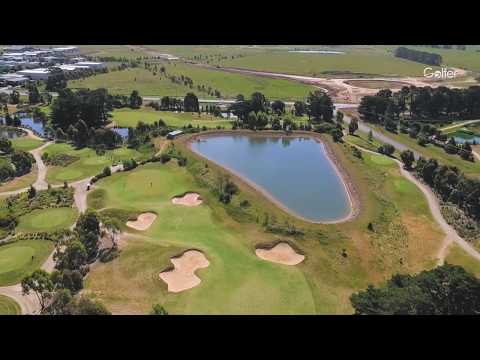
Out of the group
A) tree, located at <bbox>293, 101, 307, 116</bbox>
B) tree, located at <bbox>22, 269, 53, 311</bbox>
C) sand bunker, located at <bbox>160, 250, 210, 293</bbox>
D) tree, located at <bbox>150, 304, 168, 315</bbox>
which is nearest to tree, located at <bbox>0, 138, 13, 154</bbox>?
tree, located at <bbox>22, 269, 53, 311</bbox>

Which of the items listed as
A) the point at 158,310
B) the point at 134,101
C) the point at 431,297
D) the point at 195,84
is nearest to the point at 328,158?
the point at 431,297

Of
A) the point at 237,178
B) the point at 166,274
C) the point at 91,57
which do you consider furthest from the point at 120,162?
the point at 91,57

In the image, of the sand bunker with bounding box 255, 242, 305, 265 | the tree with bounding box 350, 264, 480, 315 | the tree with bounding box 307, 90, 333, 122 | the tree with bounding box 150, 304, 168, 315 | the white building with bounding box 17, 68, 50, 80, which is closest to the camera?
the tree with bounding box 350, 264, 480, 315

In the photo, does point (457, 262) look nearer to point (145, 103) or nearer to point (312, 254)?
point (312, 254)

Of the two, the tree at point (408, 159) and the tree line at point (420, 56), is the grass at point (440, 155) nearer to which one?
the tree at point (408, 159)

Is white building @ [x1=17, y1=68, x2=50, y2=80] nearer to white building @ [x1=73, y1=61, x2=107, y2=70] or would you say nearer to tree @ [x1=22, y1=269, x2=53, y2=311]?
white building @ [x1=73, y1=61, x2=107, y2=70]

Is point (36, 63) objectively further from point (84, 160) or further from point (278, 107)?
point (84, 160)

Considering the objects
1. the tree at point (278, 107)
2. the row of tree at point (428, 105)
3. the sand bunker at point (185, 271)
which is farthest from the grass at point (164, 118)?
the sand bunker at point (185, 271)
